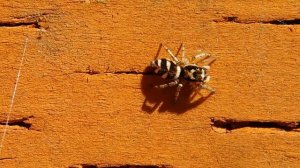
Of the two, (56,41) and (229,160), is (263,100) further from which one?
(56,41)

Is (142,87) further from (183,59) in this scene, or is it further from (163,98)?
(183,59)

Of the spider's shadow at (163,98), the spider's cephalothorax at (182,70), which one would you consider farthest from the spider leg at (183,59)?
the spider's shadow at (163,98)

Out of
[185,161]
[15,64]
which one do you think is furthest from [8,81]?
[185,161]

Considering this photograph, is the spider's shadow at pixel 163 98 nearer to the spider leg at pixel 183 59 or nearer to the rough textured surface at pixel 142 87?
the rough textured surface at pixel 142 87

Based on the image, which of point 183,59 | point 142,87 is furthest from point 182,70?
point 142,87

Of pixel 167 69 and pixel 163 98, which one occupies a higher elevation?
pixel 167 69

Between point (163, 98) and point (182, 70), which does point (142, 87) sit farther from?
point (182, 70)
